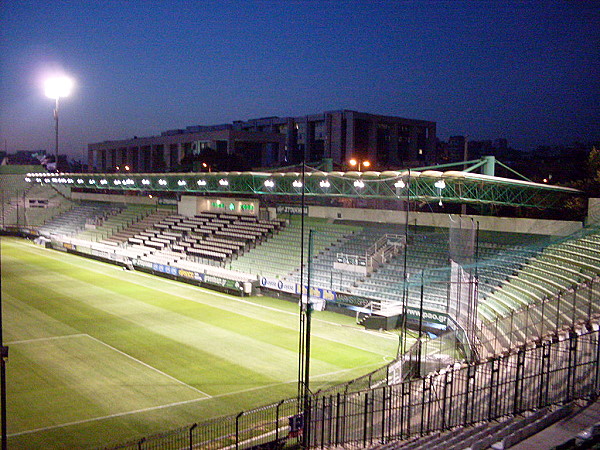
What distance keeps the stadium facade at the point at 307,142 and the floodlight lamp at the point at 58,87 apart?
2016 cm

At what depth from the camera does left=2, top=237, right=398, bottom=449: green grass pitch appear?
1459 cm

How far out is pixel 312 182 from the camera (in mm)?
33375

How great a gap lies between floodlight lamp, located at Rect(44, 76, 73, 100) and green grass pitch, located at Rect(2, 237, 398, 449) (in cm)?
1968

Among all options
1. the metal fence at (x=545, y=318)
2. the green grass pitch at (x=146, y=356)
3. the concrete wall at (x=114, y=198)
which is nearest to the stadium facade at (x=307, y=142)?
the concrete wall at (x=114, y=198)

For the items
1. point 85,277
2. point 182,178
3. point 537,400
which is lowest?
point 85,277

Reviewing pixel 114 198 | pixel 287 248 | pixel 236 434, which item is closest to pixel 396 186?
pixel 287 248

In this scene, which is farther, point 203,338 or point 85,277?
point 85,277

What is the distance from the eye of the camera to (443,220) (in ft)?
100

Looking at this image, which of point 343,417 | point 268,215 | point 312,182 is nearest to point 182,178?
point 268,215

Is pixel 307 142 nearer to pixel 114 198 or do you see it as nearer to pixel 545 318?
pixel 114 198

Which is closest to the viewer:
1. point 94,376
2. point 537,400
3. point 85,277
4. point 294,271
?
point 537,400

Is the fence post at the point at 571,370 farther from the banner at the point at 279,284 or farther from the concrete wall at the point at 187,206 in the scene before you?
the concrete wall at the point at 187,206

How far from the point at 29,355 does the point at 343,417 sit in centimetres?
1231

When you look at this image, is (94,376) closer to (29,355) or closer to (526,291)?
(29,355)
